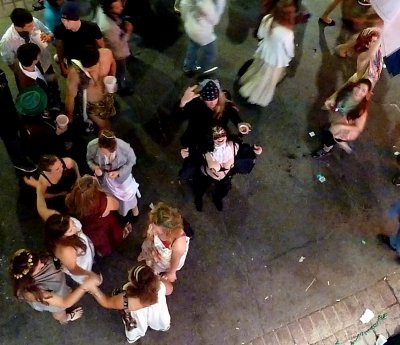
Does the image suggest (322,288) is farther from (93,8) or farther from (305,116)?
(93,8)

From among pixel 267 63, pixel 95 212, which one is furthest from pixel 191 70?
pixel 95 212

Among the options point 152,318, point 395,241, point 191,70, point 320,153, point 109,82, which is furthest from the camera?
point 191,70

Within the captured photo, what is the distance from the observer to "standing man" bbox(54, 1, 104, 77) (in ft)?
17.1

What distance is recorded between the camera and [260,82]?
638cm

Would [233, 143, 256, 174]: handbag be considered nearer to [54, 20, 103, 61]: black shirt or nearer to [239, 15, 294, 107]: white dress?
[239, 15, 294, 107]: white dress

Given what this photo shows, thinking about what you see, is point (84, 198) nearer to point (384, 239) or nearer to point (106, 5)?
point (106, 5)

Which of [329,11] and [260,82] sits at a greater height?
[329,11]

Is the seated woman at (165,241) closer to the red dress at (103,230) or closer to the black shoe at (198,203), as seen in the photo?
the red dress at (103,230)

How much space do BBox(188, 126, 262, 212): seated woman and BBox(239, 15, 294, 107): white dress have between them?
1.35 m

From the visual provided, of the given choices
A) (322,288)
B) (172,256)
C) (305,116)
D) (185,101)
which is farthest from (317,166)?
(172,256)

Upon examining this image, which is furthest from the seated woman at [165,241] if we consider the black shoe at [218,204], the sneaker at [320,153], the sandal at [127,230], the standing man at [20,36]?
the sneaker at [320,153]

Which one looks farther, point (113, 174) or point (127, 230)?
point (127, 230)

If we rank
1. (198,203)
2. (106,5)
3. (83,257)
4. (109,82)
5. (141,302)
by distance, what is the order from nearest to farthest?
(141,302)
(83,257)
(109,82)
(106,5)
(198,203)

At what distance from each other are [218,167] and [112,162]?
A: 107 centimetres
